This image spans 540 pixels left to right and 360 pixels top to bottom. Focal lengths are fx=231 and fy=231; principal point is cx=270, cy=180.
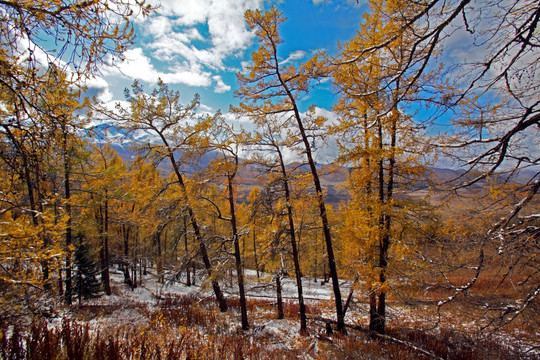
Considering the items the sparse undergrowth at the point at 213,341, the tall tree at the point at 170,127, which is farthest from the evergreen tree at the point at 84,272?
the tall tree at the point at 170,127

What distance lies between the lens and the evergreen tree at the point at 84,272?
13.9 meters

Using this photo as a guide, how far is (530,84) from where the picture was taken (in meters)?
2.86

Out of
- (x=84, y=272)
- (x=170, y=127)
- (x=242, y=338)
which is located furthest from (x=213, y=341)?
(x=84, y=272)

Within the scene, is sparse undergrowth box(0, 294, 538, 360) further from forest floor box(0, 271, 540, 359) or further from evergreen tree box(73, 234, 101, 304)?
evergreen tree box(73, 234, 101, 304)

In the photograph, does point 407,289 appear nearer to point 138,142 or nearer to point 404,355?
point 404,355

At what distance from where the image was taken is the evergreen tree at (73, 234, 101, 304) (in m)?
13.9

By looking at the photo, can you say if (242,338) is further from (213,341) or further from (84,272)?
(84,272)

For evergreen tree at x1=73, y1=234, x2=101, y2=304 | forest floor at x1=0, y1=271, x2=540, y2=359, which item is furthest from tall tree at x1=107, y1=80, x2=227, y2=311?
evergreen tree at x1=73, y1=234, x2=101, y2=304

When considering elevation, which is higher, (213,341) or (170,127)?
(170,127)

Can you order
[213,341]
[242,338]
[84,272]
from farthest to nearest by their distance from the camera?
[84,272] < [242,338] < [213,341]

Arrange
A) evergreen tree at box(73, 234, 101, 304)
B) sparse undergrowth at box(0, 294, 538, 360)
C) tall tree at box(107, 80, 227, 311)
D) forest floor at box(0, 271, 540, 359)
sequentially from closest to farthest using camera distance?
1. sparse undergrowth at box(0, 294, 538, 360)
2. forest floor at box(0, 271, 540, 359)
3. tall tree at box(107, 80, 227, 311)
4. evergreen tree at box(73, 234, 101, 304)

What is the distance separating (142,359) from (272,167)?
6794 mm

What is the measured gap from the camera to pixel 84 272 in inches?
551

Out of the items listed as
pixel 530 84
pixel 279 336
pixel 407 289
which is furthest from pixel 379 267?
pixel 530 84
